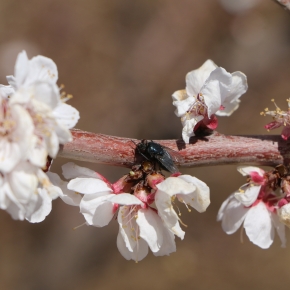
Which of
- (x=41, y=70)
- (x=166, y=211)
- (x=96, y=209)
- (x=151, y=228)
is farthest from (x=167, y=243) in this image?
(x=41, y=70)

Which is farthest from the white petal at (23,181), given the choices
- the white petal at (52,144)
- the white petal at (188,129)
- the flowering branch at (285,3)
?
the flowering branch at (285,3)

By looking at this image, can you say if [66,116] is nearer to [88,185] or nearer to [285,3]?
[88,185]

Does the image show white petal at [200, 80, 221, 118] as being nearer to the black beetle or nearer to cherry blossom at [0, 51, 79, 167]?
the black beetle

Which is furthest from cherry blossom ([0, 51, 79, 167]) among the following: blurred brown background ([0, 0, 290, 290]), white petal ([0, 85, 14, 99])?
blurred brown background ([0, 0, 290, 290])

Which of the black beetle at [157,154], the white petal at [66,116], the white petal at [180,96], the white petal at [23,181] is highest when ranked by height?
the white petal at [180,96]

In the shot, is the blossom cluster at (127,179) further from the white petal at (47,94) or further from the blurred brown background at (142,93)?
the blurred brown background at (142,93)
